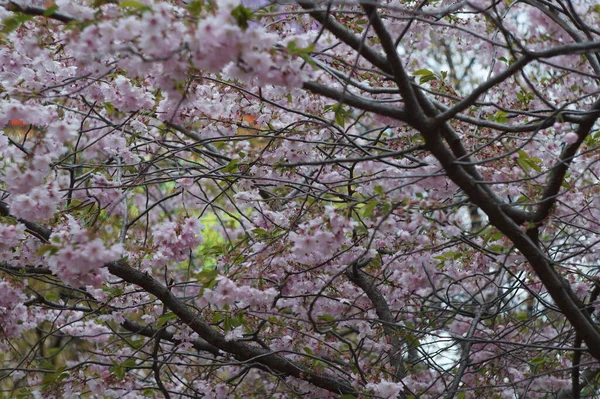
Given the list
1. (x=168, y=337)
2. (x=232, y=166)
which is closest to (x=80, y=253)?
(x=232, y=166)

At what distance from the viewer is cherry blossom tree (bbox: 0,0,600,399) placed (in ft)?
7.74

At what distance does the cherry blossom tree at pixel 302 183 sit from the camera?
Result: 236 centimetres

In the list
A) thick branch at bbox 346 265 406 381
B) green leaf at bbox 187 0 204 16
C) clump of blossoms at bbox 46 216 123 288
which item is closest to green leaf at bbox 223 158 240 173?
thick branch at bbox 346 265 406 381

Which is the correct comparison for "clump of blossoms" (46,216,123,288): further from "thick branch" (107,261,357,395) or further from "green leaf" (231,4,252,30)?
"thick branch" (107,261,357,395)

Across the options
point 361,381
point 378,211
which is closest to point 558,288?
point 378,211

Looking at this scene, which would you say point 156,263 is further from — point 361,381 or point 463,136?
point 463,136

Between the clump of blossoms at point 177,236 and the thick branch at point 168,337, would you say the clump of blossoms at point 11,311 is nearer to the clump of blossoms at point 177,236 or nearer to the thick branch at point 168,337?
the thick branch at point 168,337

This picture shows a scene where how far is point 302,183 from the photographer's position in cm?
357

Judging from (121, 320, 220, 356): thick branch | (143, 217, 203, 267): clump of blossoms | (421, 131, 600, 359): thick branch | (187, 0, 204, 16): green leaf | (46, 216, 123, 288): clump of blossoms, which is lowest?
(46, 216, 123, 288): clump of blossoms

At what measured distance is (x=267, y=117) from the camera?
13.4 feet

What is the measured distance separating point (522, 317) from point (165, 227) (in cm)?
224

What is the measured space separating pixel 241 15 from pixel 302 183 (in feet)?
5.31

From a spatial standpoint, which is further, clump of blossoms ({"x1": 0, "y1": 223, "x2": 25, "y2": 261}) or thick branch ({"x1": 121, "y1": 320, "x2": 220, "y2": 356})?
thick branch ({"x1": 121, "y1": 320, "x2": 220, "y2": 356})

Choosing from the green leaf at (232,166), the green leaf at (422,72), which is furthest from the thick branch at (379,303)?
the green leaf at (422,72)
